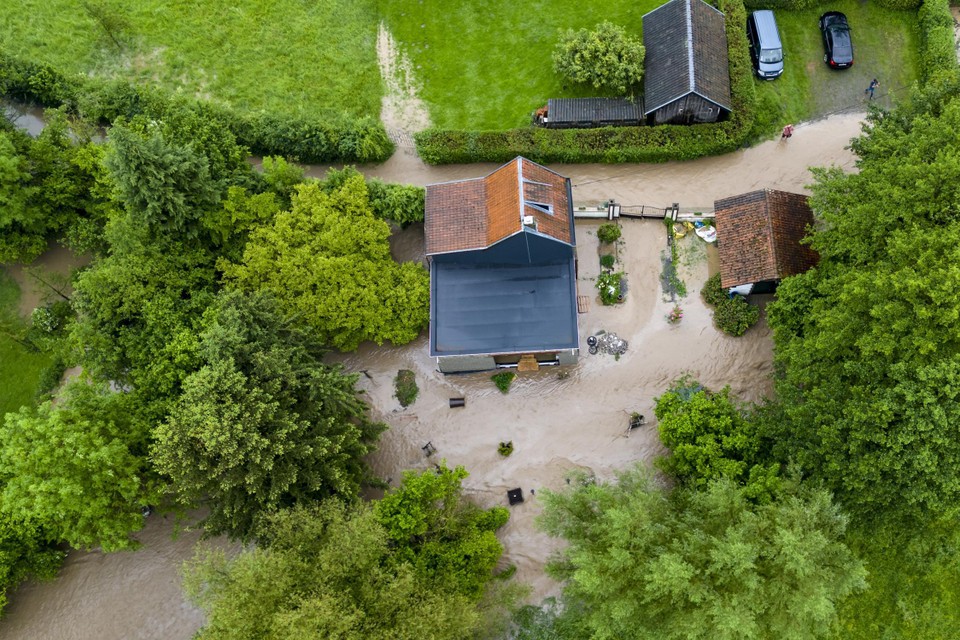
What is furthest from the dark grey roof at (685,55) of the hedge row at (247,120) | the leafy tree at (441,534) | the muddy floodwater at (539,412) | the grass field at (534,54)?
the leafy tree at (441,534)

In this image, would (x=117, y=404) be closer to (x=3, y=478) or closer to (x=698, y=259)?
(x=3, y=478)

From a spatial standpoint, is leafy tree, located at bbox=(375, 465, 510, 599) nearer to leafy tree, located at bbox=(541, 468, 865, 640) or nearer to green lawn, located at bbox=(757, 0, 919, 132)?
leafy tree, located at bbox=(541, 468, 865, 640)

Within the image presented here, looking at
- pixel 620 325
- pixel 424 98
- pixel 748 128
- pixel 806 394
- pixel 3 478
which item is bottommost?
pixel 3 478

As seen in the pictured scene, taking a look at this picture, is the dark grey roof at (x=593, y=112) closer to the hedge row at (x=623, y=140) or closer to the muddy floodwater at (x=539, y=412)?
the hedge row at (x=623, y=140)

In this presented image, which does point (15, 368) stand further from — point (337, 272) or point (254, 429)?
point (337, 272)

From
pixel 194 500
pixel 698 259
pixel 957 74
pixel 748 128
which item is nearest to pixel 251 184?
pixel 194 500

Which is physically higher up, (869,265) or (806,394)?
(869,265)

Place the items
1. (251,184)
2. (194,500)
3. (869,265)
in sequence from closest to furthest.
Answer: (869,265), (194,500), (251,184)

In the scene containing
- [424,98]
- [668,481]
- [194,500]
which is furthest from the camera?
[424,98]
